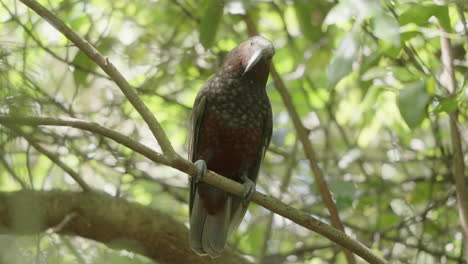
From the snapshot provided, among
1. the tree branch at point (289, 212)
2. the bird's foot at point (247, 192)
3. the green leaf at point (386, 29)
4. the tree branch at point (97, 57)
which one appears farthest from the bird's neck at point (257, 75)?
the tree branch at point (97, 57)

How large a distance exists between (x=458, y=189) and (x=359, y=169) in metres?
1.47

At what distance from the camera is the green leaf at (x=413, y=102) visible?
8.00 ft

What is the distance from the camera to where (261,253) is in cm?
357

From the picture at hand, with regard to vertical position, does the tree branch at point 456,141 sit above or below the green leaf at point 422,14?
below

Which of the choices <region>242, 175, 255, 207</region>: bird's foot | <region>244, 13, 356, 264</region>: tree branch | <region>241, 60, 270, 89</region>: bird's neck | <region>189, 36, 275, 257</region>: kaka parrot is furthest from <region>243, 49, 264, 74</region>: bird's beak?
<region>242, 175, 255, 207</region>: bird's foot

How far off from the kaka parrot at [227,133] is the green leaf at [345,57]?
19.6 inches

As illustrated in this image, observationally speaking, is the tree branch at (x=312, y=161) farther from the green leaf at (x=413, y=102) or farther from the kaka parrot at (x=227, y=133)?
the green leaf at (x=413, y=102)

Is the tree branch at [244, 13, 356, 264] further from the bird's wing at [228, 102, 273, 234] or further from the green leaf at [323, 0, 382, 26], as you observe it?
the green leaf at [323, 0, 382, 26]

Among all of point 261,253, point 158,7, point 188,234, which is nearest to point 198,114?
point 188,234

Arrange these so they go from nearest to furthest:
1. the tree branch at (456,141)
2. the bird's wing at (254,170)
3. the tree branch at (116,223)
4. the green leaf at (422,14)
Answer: the green leaf at (422,14) → the tree branch at (456,141) → the tree branch at (116,223) → the bird's wing at (254,170)

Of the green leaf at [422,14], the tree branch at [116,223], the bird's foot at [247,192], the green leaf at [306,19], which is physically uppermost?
the green leaf at [306,19]

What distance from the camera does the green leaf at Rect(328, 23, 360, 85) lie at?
2.51 metres

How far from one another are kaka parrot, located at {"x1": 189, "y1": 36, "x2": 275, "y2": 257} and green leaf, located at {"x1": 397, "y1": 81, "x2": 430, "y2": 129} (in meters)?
0.77

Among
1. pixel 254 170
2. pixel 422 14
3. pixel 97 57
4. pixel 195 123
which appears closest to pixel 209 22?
pixel 195 123
